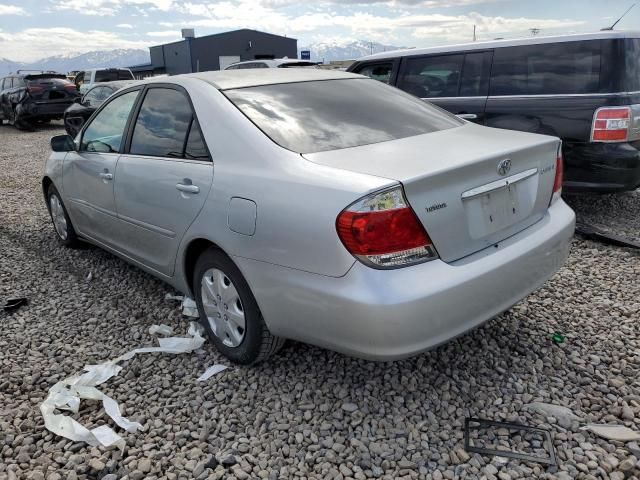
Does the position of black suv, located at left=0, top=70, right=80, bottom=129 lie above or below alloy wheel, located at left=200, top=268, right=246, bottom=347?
above

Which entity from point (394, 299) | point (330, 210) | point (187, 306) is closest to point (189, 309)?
point (187, 306)

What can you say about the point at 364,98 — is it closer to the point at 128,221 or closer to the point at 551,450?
the point at 128,221

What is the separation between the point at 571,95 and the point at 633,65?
537mm

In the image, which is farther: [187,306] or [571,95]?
[571,95]

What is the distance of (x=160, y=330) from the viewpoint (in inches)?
135

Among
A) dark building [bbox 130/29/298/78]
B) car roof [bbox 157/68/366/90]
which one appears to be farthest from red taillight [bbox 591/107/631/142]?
dark building [bbox 130/29/298/78]

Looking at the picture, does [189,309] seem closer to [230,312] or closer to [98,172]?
[230,312]

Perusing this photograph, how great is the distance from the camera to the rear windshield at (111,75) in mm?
17938

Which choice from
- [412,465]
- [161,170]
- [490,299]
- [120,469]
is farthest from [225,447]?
[161,170]

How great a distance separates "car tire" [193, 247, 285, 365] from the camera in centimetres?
273

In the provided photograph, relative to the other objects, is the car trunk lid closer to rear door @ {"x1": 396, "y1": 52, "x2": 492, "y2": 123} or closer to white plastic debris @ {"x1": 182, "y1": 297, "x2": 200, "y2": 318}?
white plastic debris @ {"x1": 182, "y1": 297, "x2": 200, "y2": 318}

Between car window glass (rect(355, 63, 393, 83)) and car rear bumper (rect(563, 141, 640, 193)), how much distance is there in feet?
8.08

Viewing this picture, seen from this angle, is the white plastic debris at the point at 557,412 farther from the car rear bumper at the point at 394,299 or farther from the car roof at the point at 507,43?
the car roof at the point at 507,43

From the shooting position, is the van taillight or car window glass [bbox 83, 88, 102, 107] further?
car window glass [bbox 83, 88, 102, 107]
